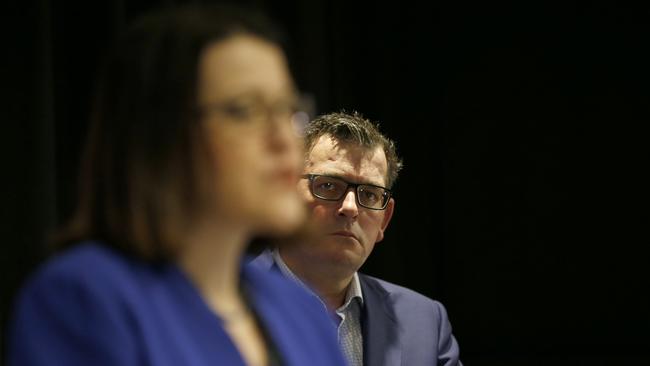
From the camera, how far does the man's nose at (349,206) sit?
85.5 inches

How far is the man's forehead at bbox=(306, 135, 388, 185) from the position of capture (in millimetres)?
2221

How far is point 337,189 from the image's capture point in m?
2.21

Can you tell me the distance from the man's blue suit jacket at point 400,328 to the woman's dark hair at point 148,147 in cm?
126

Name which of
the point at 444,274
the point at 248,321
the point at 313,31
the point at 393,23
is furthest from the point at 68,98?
the point at 248,321

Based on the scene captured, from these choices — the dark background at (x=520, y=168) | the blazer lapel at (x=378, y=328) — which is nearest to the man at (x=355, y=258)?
the blazer lapel at (x=378, y=328)

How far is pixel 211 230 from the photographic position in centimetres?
89

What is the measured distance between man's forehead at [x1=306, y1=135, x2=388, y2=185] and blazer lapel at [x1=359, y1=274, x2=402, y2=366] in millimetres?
241

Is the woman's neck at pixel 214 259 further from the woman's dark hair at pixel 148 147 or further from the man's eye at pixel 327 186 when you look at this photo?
the man's eye at pixel 327 186

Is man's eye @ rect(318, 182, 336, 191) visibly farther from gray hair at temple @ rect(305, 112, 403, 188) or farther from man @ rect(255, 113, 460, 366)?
gray hair at temple @ rect(305, 112, 403, 188)

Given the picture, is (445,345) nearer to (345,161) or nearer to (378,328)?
(378,328)

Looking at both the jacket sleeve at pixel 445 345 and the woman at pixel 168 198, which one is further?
the jacket sleeve at pixel 445 345

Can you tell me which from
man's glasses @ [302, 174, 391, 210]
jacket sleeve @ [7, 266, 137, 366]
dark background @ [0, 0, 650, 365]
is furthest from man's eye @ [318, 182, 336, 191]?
jacket sleeve @ [7, 266, 137, 366]

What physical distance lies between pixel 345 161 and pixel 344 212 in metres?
0.13

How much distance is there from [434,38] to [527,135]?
448 millimetres
